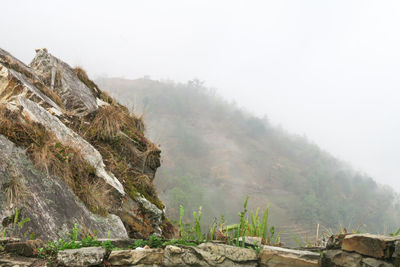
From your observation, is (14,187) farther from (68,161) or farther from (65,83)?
(65,83)

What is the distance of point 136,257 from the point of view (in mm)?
2385

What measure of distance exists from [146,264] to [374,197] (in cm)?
14756

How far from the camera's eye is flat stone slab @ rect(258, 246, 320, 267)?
2.23m

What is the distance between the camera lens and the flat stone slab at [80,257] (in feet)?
7.52

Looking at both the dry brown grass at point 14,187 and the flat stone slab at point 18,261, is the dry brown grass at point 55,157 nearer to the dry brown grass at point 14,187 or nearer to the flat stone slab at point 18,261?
the dry brown grass at point 14,187

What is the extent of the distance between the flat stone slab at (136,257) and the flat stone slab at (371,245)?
1551 millimetres

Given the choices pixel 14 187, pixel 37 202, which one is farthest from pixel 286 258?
pixel 14 187

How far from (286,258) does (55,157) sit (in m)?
3.47

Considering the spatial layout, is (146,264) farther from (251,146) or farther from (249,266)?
(251,146)

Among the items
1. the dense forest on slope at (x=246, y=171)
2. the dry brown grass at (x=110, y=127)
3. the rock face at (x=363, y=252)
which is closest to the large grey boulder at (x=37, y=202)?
the dry brown grass at (x=110, y=127)

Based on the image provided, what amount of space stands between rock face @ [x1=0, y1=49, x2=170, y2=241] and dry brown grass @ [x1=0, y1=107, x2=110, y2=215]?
13mm

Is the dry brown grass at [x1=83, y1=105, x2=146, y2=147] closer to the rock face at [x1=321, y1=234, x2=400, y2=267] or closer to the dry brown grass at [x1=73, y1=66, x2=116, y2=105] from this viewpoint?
the dry brown grass at [x1=73, y1=66, x2=116, y2=105]

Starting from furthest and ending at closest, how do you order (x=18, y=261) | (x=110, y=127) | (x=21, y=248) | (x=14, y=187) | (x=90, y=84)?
(x=90, y=84) → (x=110, y=127) → (x=14, y=187) → (x=21, y=248) → (x=18, y=261)

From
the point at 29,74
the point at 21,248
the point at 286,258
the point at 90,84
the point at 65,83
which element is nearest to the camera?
the point at 286,258
